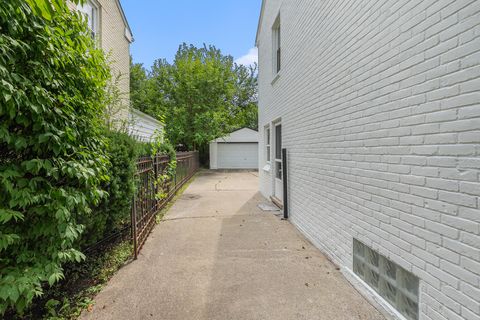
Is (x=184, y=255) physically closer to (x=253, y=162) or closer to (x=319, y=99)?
(x=319, y=99)

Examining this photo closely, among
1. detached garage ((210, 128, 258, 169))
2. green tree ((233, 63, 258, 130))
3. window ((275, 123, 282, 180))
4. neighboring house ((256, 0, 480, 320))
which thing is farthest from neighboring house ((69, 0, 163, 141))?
green tree ((233, 63, 258, 130))

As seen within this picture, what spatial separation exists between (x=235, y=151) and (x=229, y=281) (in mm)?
16487

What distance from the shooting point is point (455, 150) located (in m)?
1.69

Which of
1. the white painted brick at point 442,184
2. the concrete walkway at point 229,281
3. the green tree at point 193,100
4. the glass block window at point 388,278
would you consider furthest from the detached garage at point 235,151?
the white painted brick at point 442,184

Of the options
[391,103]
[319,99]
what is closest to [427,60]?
[391,103]

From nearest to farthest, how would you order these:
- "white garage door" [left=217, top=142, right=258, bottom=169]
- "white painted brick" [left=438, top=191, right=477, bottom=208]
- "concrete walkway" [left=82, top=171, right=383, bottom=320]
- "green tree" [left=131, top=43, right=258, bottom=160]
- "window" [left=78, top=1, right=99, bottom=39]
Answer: "white painted brick" [left=438, top=191, right=477, bottom=208], "concrete walkway" [left=82, top=171, right=383, bottom=320], "window" [left=78, top=1, right=99, bottom=39], "green tree" [left=131, top=43, right=258, bottom=160], "white garage door" [left=217, top=142, right=258, bottom=169]

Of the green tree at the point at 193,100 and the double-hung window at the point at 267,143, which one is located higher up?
the green tree at the point at 193,100

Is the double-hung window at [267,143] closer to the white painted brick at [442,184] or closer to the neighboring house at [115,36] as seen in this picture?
the neighboring house at [115,36]

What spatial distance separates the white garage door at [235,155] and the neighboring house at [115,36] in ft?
30.9

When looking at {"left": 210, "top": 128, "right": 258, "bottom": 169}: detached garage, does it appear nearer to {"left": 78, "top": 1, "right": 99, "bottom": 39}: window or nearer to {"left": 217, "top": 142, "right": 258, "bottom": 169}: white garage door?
{"left": 217, "top": 142, "right": 258, "bottom": 169}: white garage door

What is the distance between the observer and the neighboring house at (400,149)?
164 centimetres

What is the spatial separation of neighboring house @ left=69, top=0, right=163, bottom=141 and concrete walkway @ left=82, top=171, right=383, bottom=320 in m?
3.60

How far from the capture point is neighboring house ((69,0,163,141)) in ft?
23.0

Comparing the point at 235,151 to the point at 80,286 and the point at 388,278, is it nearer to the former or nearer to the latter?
the point at 80,286
